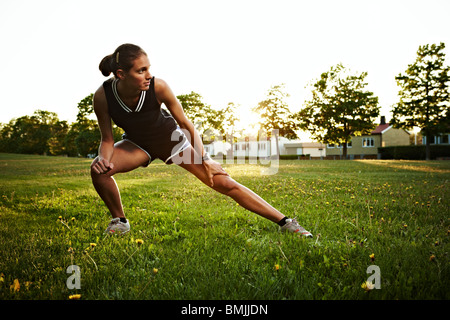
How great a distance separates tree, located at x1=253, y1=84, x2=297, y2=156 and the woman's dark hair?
4632 centimetres

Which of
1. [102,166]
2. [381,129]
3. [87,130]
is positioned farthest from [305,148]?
[102,166]

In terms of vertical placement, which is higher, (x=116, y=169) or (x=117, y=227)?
(x=116, y=169)

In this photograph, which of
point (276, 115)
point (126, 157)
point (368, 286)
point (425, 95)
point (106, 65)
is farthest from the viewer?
point (276, 115)

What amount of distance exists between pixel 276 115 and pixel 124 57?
4812 centimetres

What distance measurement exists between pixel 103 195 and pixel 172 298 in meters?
2.14

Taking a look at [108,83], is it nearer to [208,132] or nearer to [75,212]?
[75,212]

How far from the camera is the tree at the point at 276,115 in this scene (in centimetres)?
4866

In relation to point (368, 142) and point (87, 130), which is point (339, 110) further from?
point (87, 130)

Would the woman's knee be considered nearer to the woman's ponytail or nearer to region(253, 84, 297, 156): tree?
the woman's ponytail

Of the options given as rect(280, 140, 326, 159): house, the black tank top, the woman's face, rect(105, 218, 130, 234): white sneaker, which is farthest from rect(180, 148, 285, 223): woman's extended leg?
rect(280, 140, 326, 159): house

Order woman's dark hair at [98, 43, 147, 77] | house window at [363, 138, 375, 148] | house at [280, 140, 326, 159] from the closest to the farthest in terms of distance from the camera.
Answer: woman's dark hair at [98, 43, 147, 77], house window at [363, 138, 375, 148], house at [280, 140, 326, 159]

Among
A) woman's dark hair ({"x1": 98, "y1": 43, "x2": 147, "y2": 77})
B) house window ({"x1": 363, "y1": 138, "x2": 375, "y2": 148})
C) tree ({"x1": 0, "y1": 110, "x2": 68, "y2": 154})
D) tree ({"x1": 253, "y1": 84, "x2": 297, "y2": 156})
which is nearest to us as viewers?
woman's dark hair ({"x1": 98, "y1": 43, "x2": 147, "y2": 77})

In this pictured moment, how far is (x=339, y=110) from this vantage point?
134 feet

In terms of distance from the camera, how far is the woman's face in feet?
9.93
